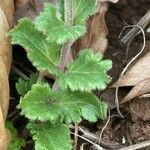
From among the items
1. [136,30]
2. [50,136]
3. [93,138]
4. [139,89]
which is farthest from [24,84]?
[136,30]

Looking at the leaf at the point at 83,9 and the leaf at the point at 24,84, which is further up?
the leaf at the point at 83,9

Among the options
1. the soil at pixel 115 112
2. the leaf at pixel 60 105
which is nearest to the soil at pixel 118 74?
the soil at pixel 115 112

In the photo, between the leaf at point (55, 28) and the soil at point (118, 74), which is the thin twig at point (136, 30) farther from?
the leaf at point (55, 28)

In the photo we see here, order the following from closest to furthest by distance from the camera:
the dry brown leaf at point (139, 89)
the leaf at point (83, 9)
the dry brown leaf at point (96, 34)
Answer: the leaf at point (83, 9)
the dry brown leaf at point (139, 89)
the dry brown leaf at point (96, 34)

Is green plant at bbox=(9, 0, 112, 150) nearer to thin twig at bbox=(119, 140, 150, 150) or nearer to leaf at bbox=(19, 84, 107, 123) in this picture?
leaf at bbox=(19, 84, 107, 123)

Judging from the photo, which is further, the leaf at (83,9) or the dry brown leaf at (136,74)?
the dry brown leaf at (136,74)

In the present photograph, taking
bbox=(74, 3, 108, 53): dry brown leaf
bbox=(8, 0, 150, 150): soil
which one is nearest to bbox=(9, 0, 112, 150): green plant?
bbox=(8, 0, 150, 150): soil

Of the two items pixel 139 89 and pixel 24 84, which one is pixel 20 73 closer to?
pixel 24 84

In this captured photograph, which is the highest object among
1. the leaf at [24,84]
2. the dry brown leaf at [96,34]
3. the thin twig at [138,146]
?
the dry brown leaf at [96,34]
